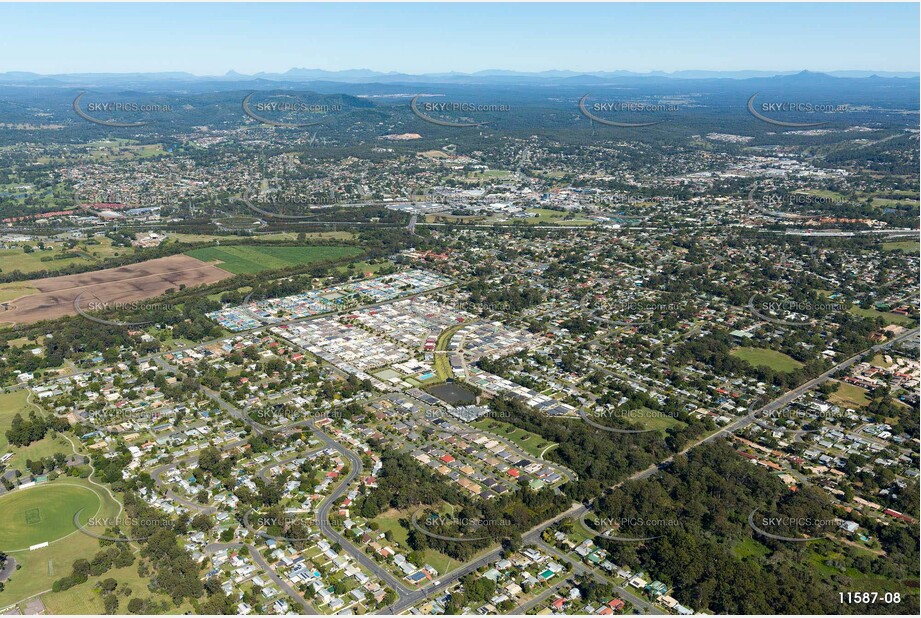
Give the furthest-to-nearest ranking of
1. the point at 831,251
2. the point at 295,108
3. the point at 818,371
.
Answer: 1. the point at 295,108
2. the point at 831,251
3. the point at 818,371

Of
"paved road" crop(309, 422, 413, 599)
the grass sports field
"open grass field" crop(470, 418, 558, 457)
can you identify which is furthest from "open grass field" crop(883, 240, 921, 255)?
"paved road" crop(309, 422, 413, 599)

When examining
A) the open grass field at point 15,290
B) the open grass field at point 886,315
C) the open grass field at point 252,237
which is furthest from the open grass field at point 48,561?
the open grass field at point 886,315

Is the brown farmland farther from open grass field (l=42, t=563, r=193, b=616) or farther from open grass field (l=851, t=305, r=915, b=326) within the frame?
open grass field (l=851, t=305, r=915, b=326)

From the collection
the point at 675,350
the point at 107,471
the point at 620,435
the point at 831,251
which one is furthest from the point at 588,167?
the point at 107,471

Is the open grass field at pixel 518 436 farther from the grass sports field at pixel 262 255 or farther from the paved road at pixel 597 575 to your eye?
the grass sports field at pixel 262 255

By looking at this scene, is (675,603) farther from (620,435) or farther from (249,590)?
(249,590)

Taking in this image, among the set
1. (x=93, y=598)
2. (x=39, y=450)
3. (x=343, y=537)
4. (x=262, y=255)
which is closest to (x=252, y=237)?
(x=262, y=255)

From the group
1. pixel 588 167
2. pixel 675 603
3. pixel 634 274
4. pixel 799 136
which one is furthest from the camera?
pixel 799 136

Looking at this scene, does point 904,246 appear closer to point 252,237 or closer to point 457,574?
point 457,574
